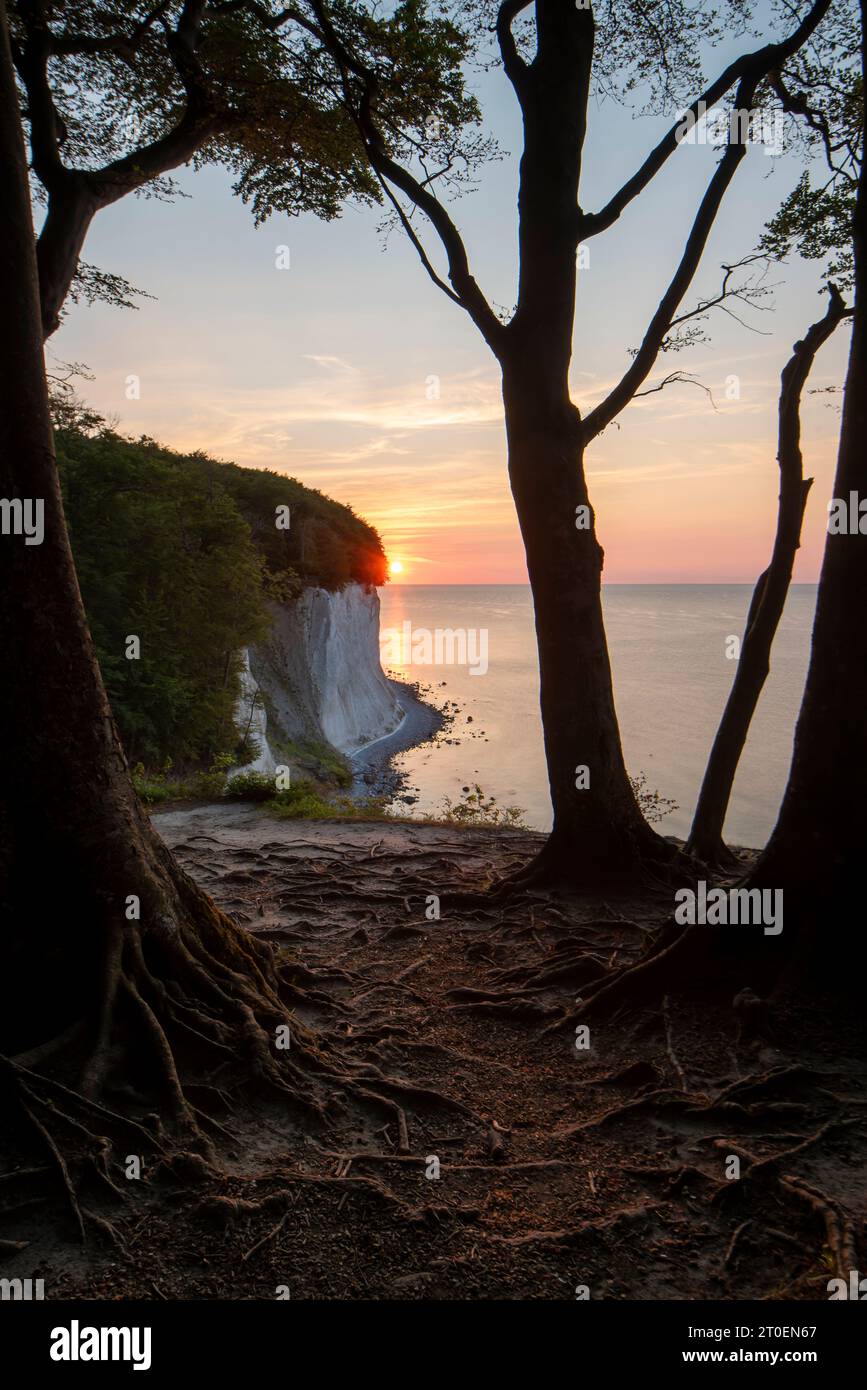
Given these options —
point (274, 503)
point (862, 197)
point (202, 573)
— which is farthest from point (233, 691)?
point (862, 197)

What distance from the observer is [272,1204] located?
140 inches

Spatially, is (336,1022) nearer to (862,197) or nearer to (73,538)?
(862,197)

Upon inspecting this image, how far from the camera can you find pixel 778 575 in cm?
898

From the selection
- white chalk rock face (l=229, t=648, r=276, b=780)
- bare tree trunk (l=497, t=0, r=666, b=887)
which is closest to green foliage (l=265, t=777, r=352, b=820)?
bare tree trunk (l=497, t=0, r=666, b=887)

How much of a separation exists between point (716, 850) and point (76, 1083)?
8027 mm

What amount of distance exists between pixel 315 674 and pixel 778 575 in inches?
1196

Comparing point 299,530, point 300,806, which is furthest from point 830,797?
point 299,530

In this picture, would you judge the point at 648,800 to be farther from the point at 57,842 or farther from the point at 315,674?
the point at 315,674

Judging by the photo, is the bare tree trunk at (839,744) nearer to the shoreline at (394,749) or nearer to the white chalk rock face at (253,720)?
the shoreline at (394,749)

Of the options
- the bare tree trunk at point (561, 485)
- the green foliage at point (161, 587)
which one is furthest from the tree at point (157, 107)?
the green foliage at point (161, 587)

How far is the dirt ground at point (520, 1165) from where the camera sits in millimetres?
3213

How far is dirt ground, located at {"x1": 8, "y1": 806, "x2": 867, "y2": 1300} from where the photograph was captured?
321cm

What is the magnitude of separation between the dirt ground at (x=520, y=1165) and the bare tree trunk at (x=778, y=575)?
3347 millimetres

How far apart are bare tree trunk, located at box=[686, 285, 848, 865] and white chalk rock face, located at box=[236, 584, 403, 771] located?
20832 mm
